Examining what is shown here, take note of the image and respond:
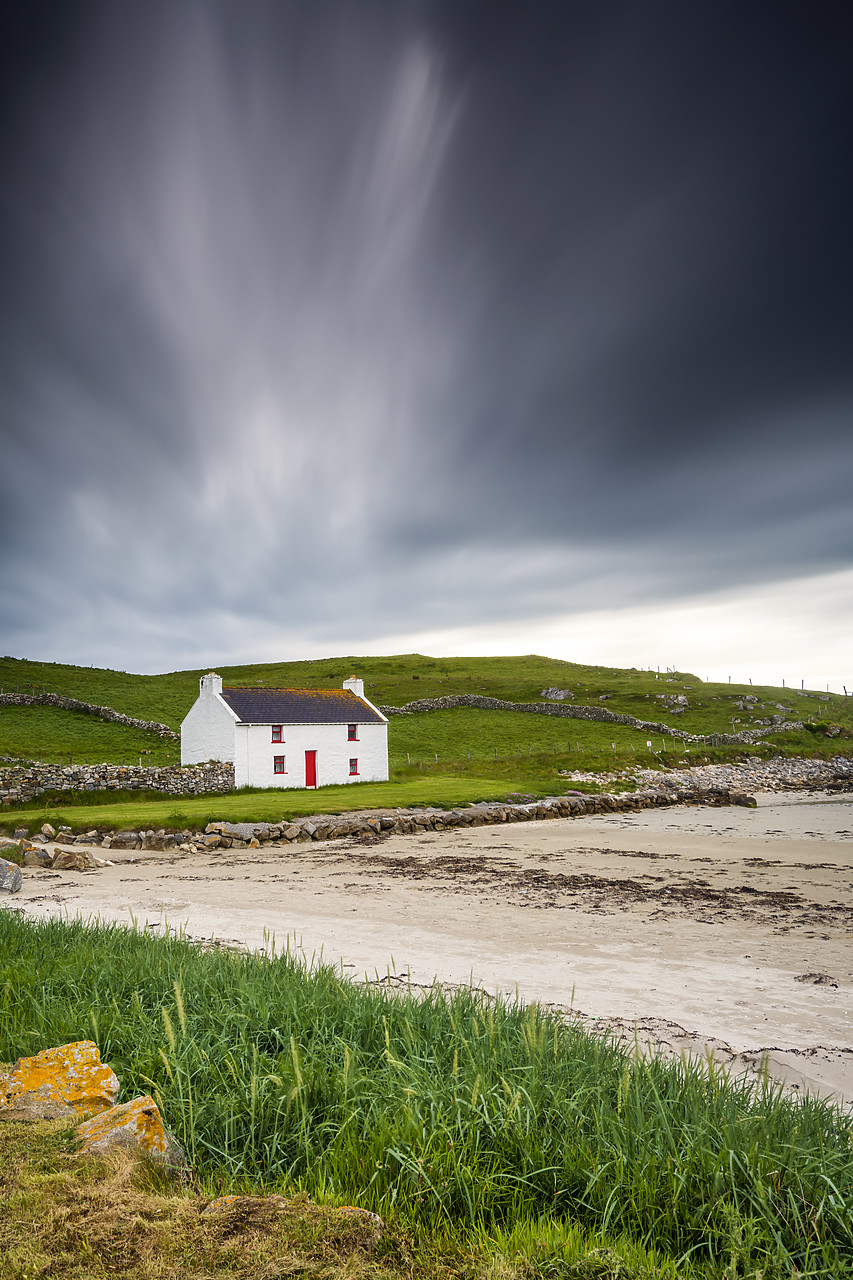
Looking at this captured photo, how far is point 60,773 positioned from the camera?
35.4 m

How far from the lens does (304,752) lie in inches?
1766

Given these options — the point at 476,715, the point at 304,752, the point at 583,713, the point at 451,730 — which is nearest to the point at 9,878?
the point at 304,752

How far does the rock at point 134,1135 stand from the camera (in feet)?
12.9

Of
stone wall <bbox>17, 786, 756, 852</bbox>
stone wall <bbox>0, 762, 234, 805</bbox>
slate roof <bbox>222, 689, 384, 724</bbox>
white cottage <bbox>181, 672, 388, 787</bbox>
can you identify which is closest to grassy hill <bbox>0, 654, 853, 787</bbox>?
white cottage <bbox>181, 672, 388, 787</bbox>

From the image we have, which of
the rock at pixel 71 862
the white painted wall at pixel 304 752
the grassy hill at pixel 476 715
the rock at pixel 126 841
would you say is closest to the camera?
the rock at pixel 71 862

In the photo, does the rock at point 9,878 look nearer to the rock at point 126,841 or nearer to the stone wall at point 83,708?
the rock at point 126,841

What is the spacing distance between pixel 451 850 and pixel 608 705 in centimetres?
6193

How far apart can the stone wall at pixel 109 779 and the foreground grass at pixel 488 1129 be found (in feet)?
105

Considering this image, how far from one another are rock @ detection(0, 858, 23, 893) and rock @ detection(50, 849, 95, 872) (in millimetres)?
3381

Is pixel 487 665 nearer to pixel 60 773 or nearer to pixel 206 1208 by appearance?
pixel 60 773

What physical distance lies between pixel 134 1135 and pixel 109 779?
36.1 metres

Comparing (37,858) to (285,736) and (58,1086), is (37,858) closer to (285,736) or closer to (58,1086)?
(58,1086)

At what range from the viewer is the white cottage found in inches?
1671

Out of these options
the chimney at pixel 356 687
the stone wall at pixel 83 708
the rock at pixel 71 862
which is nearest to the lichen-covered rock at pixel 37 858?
the rock at pixel 71 862
